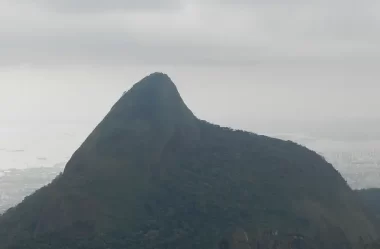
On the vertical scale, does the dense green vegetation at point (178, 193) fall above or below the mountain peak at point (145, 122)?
below

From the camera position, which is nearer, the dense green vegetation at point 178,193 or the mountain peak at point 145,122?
the dense green vegetation at point 178,193

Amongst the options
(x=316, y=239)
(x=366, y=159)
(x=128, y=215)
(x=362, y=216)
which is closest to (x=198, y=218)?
(x=128, y=215)

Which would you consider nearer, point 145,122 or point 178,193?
point 178,193

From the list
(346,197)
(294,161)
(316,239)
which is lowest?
(316,239)

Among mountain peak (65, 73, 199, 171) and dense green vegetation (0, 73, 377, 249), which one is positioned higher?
mountain peak (65, 73, 199, 171)

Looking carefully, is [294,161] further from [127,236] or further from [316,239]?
[127,236]

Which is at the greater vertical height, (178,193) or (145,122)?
(145,122)

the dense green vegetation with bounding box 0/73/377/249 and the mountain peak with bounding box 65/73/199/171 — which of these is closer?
the dense green vegetation with bounding box 0/73/377/249

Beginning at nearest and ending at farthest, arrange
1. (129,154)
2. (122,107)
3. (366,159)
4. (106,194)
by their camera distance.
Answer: (106,194), (129,154), (122,107), (366,159)
